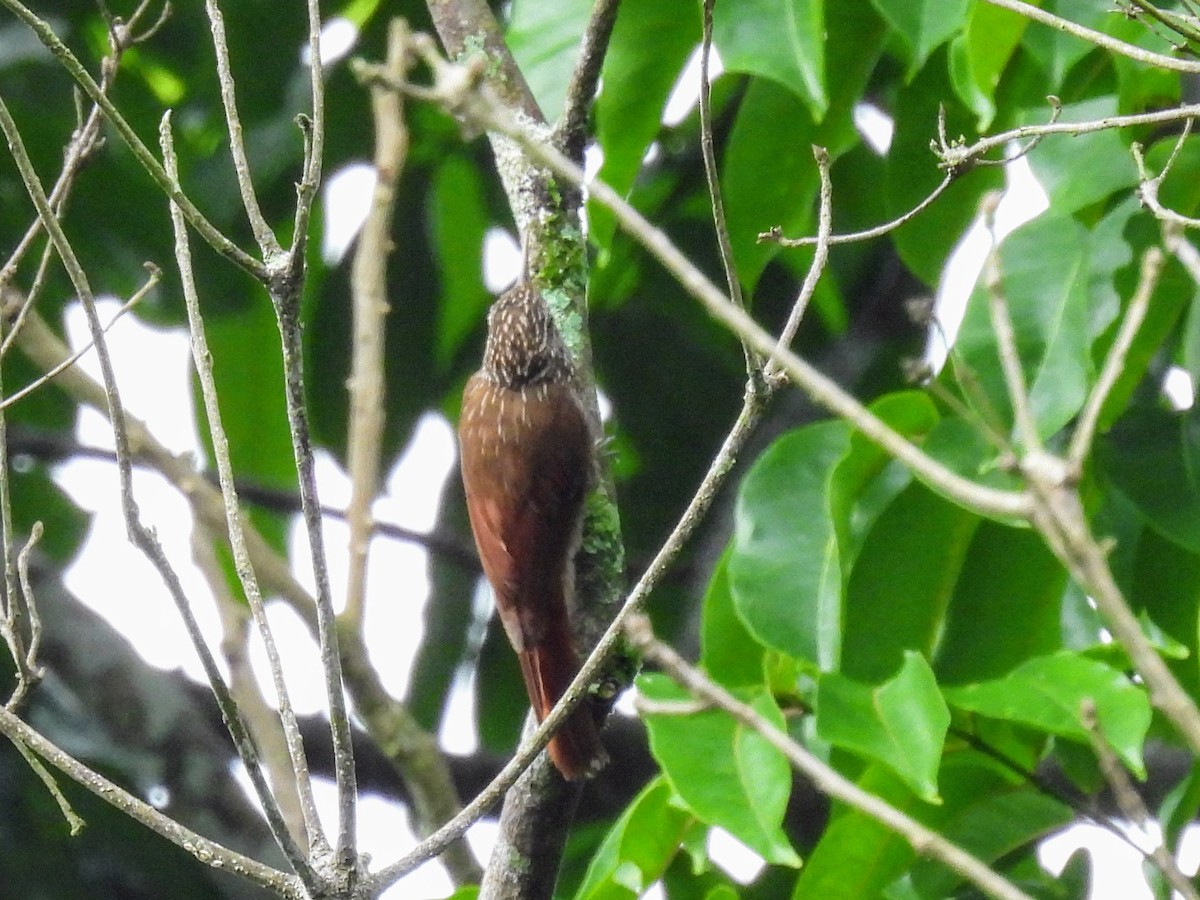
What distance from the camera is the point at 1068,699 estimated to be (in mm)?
1823

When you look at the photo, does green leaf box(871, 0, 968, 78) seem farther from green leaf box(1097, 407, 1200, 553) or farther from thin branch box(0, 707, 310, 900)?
thin branch box(0, 707, 310, 900)

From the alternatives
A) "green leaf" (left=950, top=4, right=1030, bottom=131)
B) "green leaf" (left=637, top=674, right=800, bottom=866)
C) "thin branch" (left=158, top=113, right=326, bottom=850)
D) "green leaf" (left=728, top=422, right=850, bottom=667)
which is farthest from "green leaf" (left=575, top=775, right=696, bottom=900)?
"green leaf" (left=950, top=4, right=1030, bottom=131)

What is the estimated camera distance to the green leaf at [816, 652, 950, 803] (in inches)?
70.7

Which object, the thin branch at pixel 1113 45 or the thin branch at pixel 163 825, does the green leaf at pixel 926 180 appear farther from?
the thin branch at pixel 163 825

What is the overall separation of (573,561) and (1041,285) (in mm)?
1019

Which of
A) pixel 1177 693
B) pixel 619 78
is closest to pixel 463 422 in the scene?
pixel 619 78

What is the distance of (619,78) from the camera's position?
243 cm

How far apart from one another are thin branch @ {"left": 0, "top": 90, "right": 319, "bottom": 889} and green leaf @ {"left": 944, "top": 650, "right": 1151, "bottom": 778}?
856 mm

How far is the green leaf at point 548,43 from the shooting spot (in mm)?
2439

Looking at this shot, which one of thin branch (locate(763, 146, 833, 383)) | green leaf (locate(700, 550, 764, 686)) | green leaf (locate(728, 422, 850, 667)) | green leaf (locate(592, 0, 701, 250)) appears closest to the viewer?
thin branch (locate(763, 146, 833, 383))

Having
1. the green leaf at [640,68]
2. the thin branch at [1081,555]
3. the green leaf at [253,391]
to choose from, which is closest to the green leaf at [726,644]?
the green leaf at [640,68]

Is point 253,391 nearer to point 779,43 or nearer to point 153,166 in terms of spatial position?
point 779,43

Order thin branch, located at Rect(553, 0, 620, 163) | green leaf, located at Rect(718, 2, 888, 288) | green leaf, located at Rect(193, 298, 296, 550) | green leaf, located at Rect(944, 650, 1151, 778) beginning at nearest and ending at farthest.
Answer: green leaf, located at Rect(944, 650, 1151, 778) → thin branch, located at Rect(553, 0, 620, 163) → green leaf, located at Rect(718, 2, 888, 288) → green leaf, located at Rect(193, 298, 296, 550)

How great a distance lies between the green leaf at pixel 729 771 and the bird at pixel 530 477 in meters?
0.74
